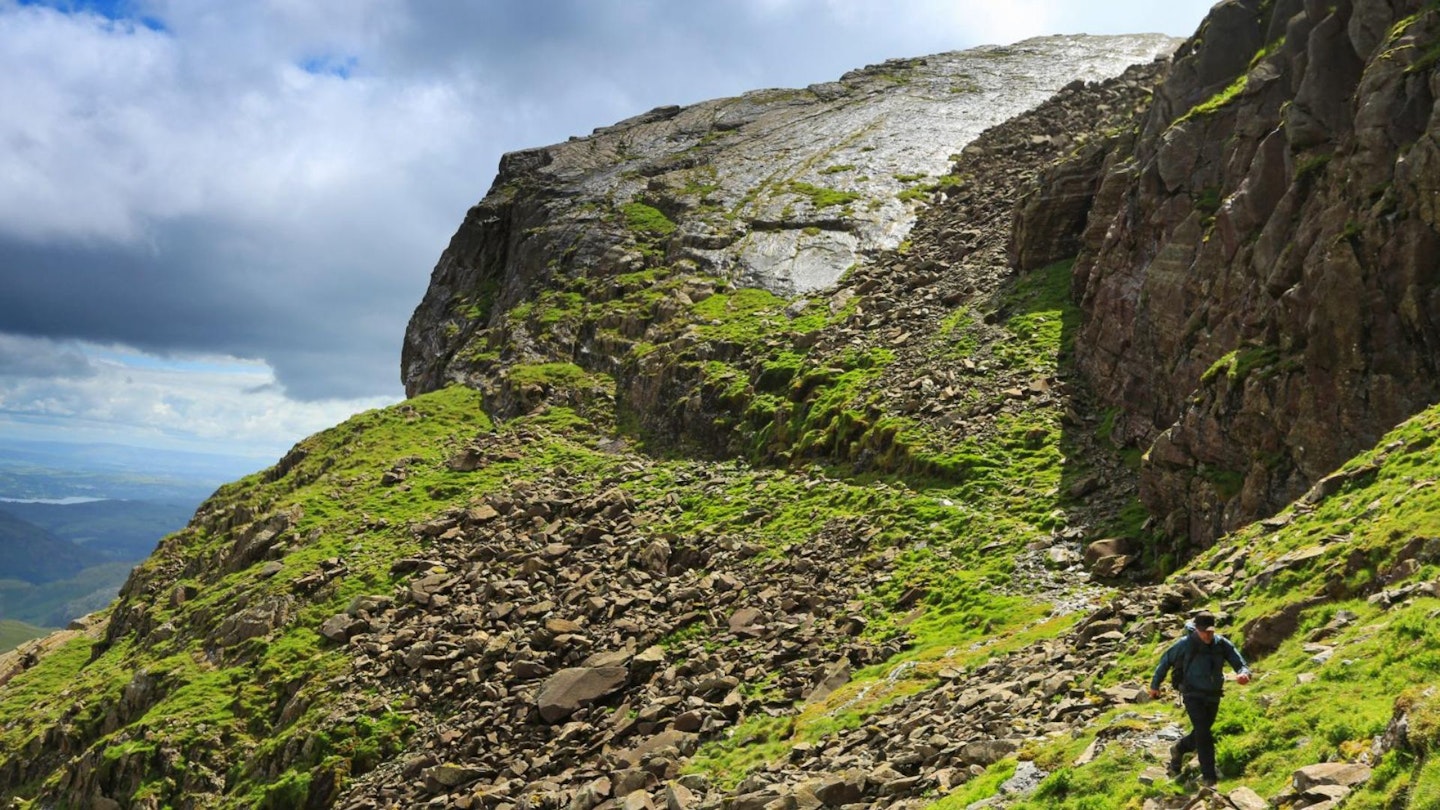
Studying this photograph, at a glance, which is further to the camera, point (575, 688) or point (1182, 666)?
point (575, 688)

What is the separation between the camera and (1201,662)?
15.1 meters

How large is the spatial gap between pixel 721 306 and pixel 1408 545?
57.2 meters

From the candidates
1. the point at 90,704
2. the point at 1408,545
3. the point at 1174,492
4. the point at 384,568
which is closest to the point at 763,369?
the point at 384,568

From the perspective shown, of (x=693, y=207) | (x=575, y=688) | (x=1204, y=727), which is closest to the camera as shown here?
(x=1204, y=727)

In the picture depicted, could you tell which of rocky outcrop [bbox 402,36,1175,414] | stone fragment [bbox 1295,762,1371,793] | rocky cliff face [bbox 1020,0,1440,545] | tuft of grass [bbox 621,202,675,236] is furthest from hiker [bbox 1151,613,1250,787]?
tuft of grass [bbox 621,202,675,236]

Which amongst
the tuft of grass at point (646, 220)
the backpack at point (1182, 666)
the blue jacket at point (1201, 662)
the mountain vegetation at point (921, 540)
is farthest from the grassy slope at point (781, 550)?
the tuft of grass at point (646, 220)

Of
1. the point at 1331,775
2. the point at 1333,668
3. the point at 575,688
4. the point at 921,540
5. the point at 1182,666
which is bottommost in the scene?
the point at 575,688

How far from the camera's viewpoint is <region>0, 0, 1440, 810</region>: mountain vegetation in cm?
1875

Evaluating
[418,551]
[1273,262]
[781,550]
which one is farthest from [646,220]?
[1273,262]

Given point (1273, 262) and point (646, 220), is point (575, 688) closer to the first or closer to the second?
point (1273, 262)

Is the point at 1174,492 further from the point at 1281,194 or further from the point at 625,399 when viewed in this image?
the point at 625,399

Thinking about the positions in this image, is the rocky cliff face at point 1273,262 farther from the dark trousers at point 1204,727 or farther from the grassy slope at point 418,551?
the dark trousers at point 1204,727

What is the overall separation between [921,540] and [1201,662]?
71.5 feet

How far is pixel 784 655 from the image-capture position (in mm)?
29812
